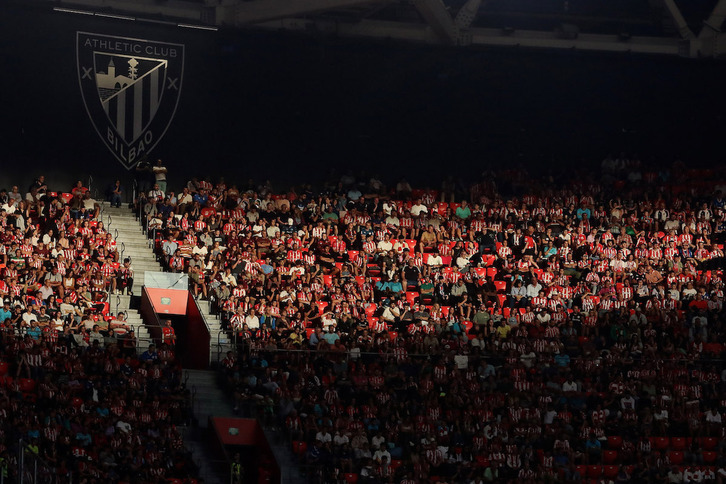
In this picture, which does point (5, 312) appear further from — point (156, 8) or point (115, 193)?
point (156, 8)

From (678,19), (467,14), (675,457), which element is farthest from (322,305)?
(678,19)

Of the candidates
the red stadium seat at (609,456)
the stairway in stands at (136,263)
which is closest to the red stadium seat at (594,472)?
the red stadium seat at (609,456)

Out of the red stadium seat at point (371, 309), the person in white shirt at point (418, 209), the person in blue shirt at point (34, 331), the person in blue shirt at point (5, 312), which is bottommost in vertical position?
the person in blue shirt at point (34, 331)

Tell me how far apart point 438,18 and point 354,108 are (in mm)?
3502

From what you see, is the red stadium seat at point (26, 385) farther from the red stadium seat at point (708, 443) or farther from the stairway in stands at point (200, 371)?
the red stadium seat at point (708, 443)

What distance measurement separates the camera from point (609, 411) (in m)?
27.5

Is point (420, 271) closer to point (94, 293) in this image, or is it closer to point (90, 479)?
point (94, 293)

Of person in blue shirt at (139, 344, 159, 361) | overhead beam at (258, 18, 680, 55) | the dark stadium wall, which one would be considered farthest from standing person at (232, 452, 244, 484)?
overhead beam at (258, 18, 680, 55)

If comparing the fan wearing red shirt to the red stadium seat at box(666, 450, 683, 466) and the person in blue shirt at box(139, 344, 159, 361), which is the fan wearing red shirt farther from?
the red stadium seat at box(666, 450, 683, 466)

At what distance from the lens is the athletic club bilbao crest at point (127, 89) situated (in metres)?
34.3

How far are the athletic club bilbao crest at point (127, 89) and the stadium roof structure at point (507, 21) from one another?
1534 mm

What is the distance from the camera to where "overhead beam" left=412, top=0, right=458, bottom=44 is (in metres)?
35.7

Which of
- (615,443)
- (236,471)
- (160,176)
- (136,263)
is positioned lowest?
(236,471)

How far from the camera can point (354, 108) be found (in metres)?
37.8
